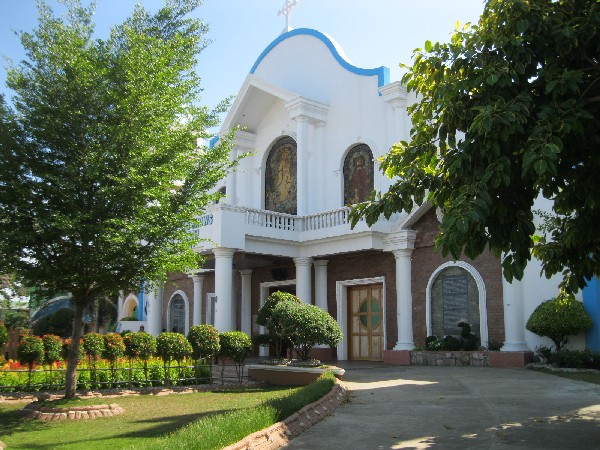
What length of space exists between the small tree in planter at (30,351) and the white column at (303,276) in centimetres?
1016

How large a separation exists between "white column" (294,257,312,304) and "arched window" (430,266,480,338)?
14.2ft

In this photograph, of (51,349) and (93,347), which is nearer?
(51,349)

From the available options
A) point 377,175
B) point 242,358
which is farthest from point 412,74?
point 377,175

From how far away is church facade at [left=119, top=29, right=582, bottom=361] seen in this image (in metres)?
18.4

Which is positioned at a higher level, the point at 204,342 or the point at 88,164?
the point at 88,164

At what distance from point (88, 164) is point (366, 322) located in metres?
13.2

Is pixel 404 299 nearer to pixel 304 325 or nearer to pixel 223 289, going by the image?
pixel 223 289

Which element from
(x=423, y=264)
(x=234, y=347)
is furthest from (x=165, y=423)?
(x=423, y=264)

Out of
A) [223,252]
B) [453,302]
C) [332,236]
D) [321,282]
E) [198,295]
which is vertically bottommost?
[453,302]

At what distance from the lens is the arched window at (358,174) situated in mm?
21781

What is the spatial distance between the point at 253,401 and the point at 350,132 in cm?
1317

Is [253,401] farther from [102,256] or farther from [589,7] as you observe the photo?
[589,7]

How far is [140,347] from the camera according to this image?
13.4 m

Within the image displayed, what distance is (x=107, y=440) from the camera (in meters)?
7.93
